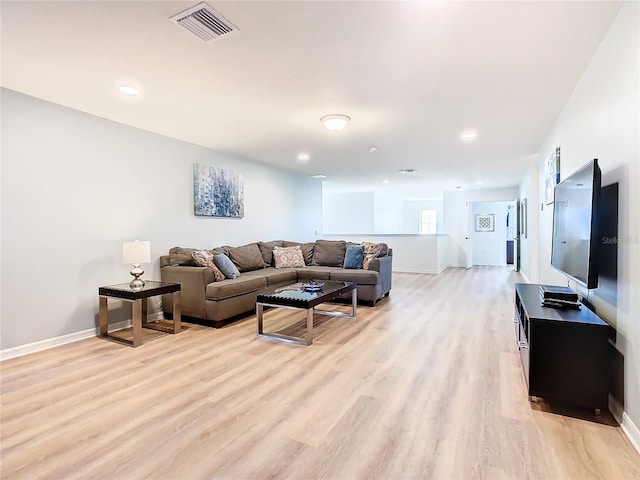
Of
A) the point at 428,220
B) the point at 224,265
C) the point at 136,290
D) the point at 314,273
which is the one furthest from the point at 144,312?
the point at 428,220

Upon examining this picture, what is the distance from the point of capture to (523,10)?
1.91 meters

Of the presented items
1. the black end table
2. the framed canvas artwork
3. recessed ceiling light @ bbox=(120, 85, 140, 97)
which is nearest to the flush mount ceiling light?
recessed ceiling light @ bbox=(120, 85, 140, 97)

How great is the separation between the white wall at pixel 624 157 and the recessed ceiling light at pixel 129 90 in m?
3.52

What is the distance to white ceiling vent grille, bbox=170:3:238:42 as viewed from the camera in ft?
6.31

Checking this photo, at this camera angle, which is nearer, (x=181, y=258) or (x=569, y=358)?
(x=569, y=358)

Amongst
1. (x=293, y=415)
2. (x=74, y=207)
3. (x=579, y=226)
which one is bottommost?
(x=293, y=415)

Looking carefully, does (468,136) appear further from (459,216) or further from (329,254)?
(459,216)

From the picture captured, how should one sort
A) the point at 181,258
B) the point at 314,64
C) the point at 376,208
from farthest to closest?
the point at 376,208, the point at 181,258, the point at 314,64

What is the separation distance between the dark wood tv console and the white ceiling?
1.82 m

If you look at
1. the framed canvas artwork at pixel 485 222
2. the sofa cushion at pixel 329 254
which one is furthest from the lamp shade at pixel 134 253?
the framed canvas artwork at pixel 485 222

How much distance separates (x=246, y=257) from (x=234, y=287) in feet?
4.09

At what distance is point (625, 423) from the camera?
72.7 inches

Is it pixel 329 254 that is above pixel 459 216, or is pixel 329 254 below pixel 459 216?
below

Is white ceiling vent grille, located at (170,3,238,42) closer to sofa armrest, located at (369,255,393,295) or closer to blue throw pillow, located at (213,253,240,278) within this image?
blue throw pillow, located at (213,253,240,278)
